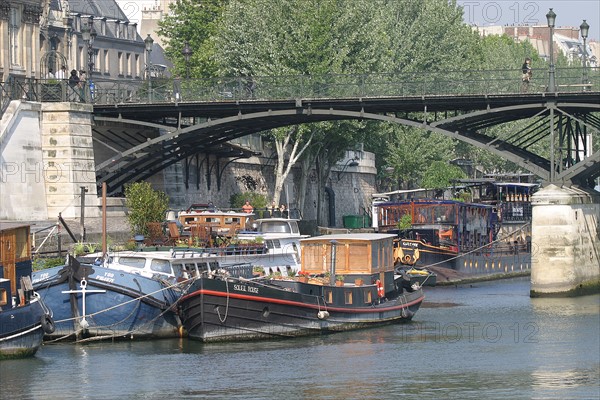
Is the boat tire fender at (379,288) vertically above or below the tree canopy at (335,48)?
below

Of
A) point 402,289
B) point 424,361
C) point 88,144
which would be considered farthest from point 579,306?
point 88,144

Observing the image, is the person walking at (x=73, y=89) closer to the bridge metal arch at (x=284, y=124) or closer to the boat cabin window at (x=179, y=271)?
the bridge metal arch at (x=284, y=124)

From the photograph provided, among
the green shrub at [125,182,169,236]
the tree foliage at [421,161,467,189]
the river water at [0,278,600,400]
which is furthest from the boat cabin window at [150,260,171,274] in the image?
the tree foliage at [421,161,467,189]

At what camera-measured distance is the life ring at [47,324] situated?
139ft

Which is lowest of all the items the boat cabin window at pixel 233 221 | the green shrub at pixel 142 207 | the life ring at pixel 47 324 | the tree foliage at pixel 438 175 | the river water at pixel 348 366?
the river water at pixel 348 366

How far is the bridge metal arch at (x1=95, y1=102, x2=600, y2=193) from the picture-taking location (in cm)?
6078

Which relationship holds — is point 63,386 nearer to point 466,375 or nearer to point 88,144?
point 466,375

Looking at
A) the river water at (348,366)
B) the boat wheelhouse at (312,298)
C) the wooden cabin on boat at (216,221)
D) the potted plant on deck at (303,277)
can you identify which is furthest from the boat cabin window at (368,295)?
the wooden cabin on boat at (216,221)

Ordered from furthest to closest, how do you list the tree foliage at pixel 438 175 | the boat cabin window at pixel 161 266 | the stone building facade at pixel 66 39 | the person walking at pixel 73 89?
the tree foliage at pixel 438 175, the stone building facade at pixel 66 39, the person walking at pixel 73 89, the boat cabin window at pixel 161 266

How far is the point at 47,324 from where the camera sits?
4284 centimetres

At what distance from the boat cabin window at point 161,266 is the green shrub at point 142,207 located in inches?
641

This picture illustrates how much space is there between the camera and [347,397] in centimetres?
3634

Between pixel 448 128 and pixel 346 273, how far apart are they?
15.0m

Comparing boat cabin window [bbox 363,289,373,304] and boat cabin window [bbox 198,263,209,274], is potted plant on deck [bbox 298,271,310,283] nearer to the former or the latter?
boat cabin window [bbox 363,289,373,304]
